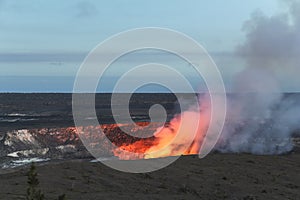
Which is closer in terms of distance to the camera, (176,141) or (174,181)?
(174,181)

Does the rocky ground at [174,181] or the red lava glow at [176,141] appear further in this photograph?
the red lava glow at [176,141]

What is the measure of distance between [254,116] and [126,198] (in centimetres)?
2360

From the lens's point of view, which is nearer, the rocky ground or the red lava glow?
the rocky ground

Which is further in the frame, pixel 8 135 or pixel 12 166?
pixel 8 135

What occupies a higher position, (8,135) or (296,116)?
(296,116)

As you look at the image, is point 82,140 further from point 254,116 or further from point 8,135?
point 254,116

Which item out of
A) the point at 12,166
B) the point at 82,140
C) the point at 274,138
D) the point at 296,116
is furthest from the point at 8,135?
the point at 296,116

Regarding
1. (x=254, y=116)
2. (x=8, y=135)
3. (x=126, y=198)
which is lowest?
(x=126, y=198)

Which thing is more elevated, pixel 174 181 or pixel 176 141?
pixel 176 141

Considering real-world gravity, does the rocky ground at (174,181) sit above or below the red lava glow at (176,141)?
below

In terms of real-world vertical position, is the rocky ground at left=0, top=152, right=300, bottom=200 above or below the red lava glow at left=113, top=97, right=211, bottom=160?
below

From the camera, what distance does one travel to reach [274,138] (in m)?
39.0

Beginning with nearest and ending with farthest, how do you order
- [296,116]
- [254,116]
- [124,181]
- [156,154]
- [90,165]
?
[124,181] < [90,165] < [156,154] < [254,116] < [296,116]

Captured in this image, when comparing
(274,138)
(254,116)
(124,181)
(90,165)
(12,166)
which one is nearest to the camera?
(124,181)
